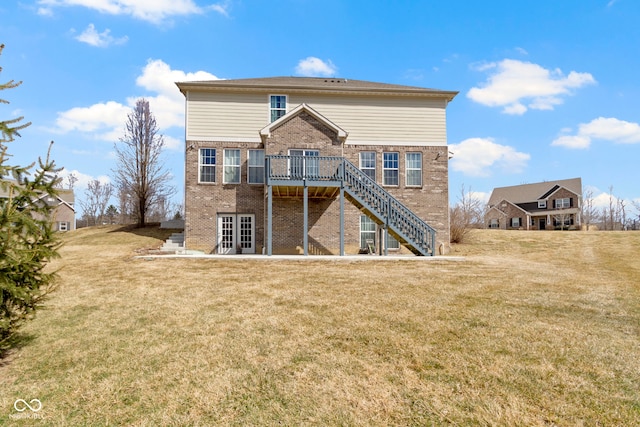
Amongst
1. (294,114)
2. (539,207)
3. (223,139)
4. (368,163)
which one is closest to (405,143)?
(368,163)

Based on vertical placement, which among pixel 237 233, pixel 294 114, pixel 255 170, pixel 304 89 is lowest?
pixel 237 233

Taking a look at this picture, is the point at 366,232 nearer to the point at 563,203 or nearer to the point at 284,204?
the point at 284,204

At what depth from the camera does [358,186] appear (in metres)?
15.6

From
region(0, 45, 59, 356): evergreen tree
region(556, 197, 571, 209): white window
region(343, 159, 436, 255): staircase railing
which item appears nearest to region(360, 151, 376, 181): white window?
region(343, 159, 436, 255): staircase railing

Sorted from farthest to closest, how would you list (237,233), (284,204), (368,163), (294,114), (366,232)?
(368,163) < (366,232) < (237,233) < (284,204) < (294,114)

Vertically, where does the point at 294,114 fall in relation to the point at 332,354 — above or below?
above

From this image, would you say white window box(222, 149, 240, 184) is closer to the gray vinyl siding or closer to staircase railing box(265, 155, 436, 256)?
the gray vinyl siding

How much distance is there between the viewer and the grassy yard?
3.71 metres

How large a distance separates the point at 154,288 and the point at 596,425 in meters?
9.09

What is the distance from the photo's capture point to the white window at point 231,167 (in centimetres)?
1780

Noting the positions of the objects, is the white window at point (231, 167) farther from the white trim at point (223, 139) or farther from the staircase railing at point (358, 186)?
the staircase railing at point (358, 186)

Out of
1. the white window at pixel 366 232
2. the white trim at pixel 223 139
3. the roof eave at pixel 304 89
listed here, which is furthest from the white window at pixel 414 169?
the white trim at pixel 223 139

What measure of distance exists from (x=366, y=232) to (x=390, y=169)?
11.9 ft

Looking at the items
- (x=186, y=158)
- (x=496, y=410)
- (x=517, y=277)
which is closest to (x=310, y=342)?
(x=496, y=410)
